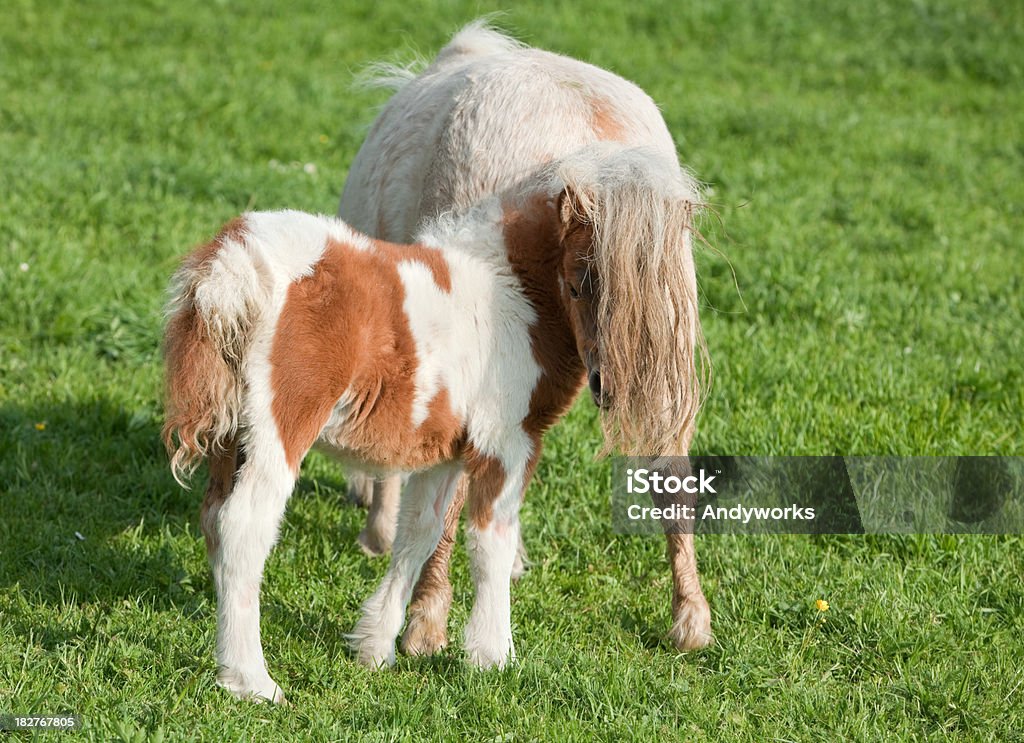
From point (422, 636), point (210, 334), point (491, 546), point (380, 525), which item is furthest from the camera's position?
point (380, 525)

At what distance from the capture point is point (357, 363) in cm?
342

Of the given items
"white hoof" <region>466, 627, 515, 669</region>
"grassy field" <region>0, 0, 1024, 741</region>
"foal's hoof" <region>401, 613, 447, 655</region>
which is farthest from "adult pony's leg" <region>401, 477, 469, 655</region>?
"white hoof" <region>466, 627, 515, 669</region>

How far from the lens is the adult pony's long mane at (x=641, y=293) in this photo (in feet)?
11.7

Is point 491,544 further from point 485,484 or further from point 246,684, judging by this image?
point 246,684

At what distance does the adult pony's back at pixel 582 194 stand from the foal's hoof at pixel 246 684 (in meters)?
0.72

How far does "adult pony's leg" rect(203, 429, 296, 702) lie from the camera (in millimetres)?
3316

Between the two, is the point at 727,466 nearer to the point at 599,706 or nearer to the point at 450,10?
the point at 599,706

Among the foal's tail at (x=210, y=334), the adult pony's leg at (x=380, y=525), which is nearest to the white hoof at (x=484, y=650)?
the foal's tail at (x=210, y=334)

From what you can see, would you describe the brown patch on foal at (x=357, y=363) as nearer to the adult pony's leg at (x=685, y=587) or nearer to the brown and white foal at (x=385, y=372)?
the brown and white foal at (x=385, y=372)

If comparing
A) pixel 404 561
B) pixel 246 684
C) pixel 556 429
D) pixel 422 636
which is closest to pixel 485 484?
pixel 404 561

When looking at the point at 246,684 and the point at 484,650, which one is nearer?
the point at 246,684

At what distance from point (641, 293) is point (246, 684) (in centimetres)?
166

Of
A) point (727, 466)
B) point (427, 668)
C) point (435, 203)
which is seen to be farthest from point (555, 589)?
point (435, 203)

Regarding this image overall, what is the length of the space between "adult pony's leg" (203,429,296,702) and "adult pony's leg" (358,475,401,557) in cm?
155
